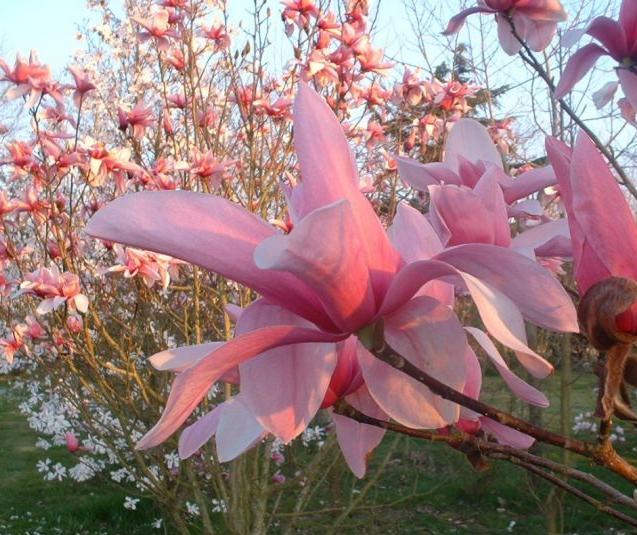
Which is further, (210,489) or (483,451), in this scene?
(210,489)

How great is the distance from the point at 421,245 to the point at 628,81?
0.45m

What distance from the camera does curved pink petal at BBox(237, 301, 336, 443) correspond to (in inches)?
22.1

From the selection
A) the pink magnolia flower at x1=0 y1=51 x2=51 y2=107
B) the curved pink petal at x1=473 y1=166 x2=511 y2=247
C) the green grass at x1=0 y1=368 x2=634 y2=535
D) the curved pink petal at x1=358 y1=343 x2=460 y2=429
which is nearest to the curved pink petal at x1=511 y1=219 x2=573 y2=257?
the curved pink petal at x1=473 y1=166 x2=511 y2=247

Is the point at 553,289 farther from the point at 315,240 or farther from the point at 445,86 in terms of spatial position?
the point at 445,86

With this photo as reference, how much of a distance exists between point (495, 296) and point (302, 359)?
155 mm

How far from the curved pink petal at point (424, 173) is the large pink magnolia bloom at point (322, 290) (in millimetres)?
200

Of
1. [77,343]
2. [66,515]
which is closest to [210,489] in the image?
[66,515]

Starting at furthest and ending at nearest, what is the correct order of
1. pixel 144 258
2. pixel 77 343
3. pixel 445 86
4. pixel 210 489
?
pixel 210 489 < pixel 445 86 < pixel 77 343 < pixel 144 258

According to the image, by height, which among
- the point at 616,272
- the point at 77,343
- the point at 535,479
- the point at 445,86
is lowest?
the point at 535,479

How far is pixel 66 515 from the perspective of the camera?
618 cm

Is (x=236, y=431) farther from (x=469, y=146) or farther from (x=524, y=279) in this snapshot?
(x=469, y=146)

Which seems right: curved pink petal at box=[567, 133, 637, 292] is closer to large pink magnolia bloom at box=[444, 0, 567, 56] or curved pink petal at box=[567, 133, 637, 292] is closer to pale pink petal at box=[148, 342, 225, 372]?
pale pink petal at box=[148, 342, 225, 372]

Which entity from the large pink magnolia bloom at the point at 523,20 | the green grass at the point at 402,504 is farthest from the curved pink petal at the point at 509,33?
the green grass at the point at 402,504

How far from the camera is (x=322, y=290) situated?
0.52 meters
